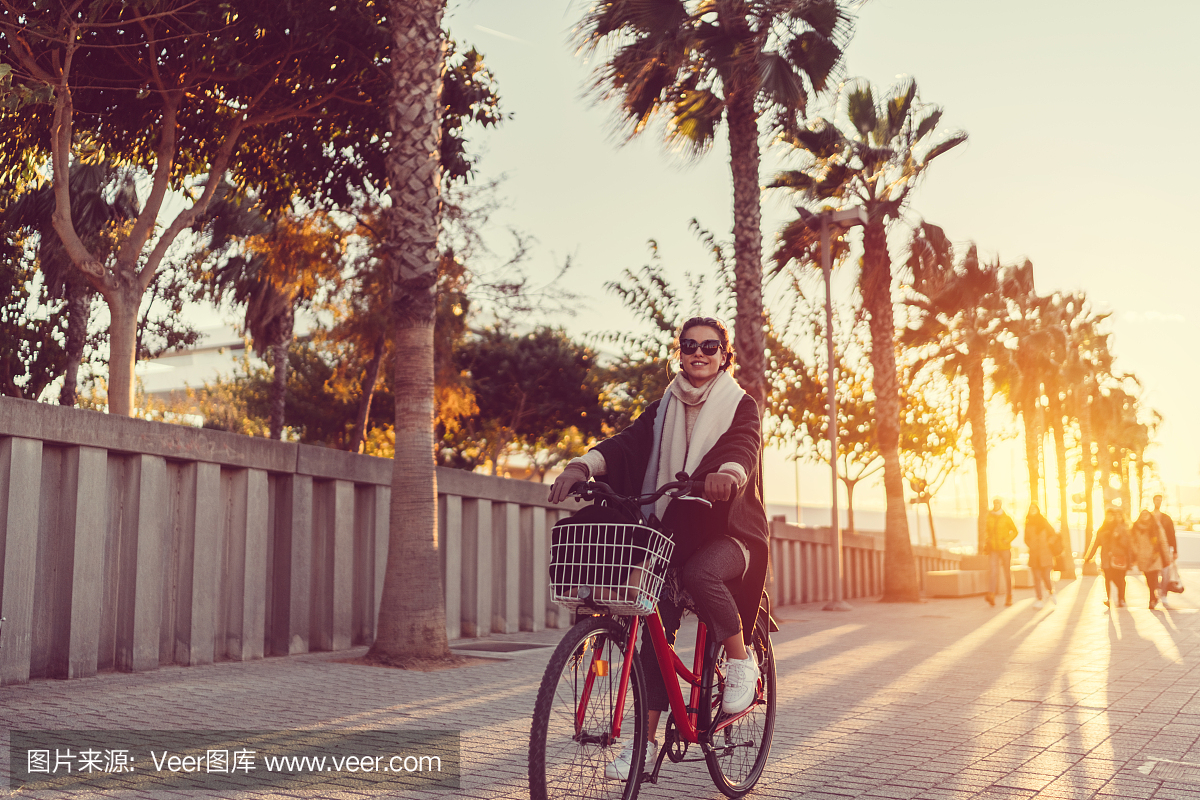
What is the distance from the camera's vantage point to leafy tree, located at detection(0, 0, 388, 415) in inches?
456

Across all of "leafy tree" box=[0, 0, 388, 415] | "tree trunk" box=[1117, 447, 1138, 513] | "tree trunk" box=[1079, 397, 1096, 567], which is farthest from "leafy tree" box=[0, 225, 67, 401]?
"tree trunk" box=[1117, 447, 1138, 513]

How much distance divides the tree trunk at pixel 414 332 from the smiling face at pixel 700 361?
5382mm

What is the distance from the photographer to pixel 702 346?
446 cm

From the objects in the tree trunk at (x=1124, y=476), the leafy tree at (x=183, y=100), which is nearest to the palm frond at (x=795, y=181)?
the leafy tree at (x=183, y=100)

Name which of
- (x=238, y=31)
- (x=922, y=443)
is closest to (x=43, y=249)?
(x=238, y=31)

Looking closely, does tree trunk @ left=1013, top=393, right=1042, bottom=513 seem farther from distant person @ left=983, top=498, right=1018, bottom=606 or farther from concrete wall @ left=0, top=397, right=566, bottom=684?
concrete wall @ left=0, top=397, right=566, bottom=684

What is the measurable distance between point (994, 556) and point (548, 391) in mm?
18861

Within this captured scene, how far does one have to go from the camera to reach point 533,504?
13.7 meters

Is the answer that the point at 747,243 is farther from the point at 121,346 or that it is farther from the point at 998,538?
the point at 121,346

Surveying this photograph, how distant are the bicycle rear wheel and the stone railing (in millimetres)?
13537

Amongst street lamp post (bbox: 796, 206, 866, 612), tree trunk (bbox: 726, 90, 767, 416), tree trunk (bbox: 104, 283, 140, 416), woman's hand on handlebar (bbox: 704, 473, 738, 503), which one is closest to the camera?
woman's hand on handlebar (bbox: 704, 473, 738, 503)

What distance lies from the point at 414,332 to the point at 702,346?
18.1 ft

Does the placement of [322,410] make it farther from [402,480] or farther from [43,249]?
[402,480]

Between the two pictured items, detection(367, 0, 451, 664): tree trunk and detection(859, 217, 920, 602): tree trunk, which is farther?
detection(859, 217, 920, 602): tree trunk
